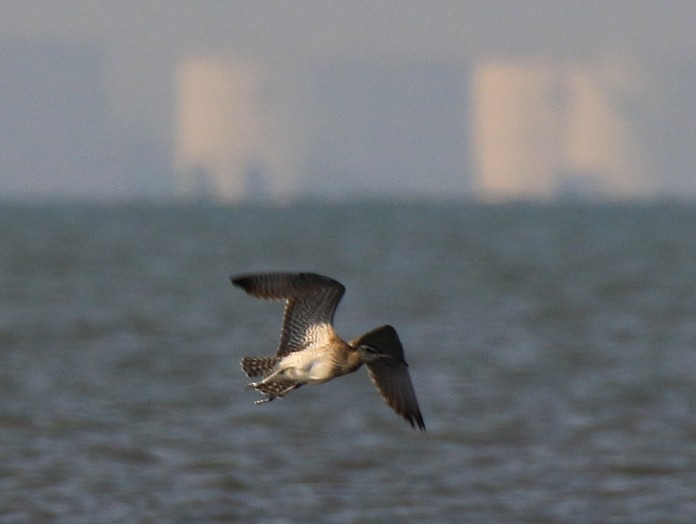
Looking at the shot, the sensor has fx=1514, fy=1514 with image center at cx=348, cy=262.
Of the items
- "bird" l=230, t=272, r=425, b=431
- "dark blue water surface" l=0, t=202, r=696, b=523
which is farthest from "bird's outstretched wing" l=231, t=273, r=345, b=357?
"dark blue water surface" l=0, t=202, r=696, b=523

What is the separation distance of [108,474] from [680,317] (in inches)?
730

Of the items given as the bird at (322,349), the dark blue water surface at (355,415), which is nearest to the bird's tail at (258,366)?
the bird at (322,349)

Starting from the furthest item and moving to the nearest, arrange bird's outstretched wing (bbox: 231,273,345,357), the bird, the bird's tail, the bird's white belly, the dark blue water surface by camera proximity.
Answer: the dark blue water surface → the bird's tail → the bird's white belly → the bird → bird's outstretched wing (bbox: 231,273,345,357)

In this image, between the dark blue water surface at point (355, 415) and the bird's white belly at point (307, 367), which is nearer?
the bird's white belly at point (307, 367)

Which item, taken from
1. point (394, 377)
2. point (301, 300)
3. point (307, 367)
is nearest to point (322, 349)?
point (307, 367)

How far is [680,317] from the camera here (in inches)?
1196

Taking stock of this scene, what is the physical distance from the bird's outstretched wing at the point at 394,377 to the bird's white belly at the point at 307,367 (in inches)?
8.8

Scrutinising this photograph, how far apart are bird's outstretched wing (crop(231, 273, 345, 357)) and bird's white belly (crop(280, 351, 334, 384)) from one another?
0.30 ft

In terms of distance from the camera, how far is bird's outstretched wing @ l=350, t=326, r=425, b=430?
9.40m

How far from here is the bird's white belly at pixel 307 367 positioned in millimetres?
9453

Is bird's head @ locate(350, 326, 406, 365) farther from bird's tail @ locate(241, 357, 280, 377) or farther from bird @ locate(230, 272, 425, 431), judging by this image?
bird's tail @ locate(241, 357, 280, 377)

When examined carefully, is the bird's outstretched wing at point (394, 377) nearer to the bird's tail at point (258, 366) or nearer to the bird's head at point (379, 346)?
the bird's head at point (379, 346)

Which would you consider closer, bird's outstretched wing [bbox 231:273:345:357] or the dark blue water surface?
bird's outstretched wing [bbox 231:273:345:357]

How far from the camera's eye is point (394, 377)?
956cm
